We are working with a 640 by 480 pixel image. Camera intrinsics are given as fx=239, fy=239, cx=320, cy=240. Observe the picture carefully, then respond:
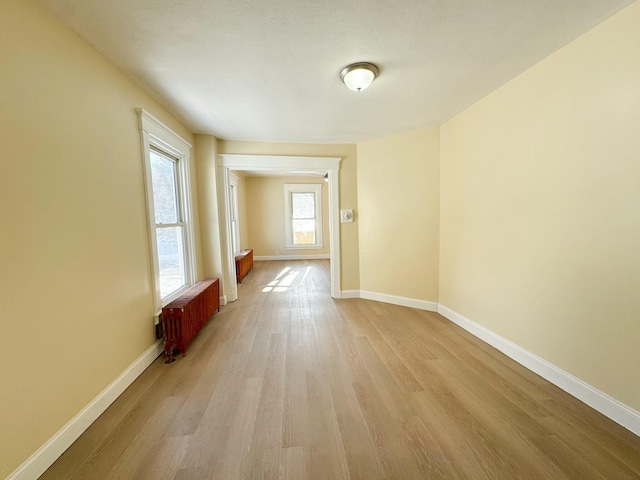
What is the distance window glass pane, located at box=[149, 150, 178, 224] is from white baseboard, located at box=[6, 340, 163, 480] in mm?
1394

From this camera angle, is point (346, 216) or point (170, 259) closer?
point (170, 259)

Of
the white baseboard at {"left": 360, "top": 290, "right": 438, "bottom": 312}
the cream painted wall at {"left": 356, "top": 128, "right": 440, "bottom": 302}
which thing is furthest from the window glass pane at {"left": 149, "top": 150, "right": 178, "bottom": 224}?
the white baseboard at {"left": 360, "top": 290, "right": 438, "bottom": 312}

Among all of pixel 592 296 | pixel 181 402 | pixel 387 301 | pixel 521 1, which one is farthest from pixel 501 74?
pixel 181 402

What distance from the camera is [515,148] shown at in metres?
2.02

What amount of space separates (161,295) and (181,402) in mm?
1124

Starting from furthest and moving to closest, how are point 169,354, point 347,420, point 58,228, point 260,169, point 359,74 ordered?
Answer: point 260,169 → point 169,354 → point 359,74 → point 347,420 → point 58,228

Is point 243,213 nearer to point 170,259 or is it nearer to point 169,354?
point 170,259

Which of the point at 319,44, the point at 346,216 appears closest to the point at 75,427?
the point at 319,44

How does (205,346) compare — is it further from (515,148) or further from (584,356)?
(515,148)

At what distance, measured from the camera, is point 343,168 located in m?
3.66

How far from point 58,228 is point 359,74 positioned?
214 cm

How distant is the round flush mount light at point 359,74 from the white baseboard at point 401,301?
107 inches

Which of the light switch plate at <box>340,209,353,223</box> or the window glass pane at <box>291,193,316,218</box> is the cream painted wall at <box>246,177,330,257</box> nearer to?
the window glass pane at <box>291,193,316,218</box>

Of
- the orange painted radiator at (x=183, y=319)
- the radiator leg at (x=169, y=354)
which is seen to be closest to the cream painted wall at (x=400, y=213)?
the orange painted radiator at (x=183, y=319)
